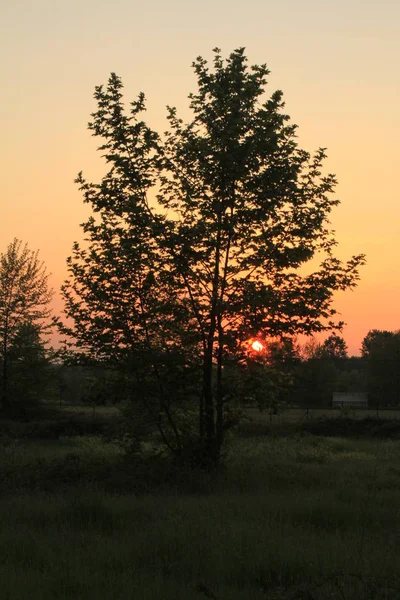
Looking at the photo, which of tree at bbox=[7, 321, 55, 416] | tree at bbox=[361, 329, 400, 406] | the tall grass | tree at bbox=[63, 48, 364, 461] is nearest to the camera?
the tall grass

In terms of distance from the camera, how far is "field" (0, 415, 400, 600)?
702 cm

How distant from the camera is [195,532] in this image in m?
9.15

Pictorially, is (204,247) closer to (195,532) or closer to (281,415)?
(195,532)

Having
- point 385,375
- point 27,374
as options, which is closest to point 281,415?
point 27,374

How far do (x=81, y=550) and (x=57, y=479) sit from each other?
6771 millimetres

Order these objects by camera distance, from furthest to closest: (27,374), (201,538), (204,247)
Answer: (27,374), (204,247), (201,538)

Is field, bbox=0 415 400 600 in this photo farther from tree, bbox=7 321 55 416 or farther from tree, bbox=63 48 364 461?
tree, bbox=7 321 55 416

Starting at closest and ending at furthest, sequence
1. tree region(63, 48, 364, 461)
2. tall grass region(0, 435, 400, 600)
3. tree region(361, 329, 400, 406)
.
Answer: tall grass region(0, 435, 400, 600), tree region(63, 48, 364, 461), tree region(361, 329, 400, 406)

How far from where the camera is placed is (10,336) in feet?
143

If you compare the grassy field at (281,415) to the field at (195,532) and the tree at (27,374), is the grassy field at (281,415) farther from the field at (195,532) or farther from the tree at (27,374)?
the field at (195,532)

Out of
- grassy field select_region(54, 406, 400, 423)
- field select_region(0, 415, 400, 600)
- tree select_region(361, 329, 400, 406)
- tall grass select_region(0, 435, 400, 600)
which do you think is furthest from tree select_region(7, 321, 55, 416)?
tree select_region(361, 329, 400, 406)

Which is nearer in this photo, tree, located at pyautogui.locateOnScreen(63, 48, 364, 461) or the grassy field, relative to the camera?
tree, located at pyautogui.locateOnScreen(63, 48, 364, 461)

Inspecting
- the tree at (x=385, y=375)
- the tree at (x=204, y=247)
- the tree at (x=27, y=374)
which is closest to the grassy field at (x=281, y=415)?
the tree at (x=27, y=374)

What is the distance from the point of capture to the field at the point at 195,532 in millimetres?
7020
